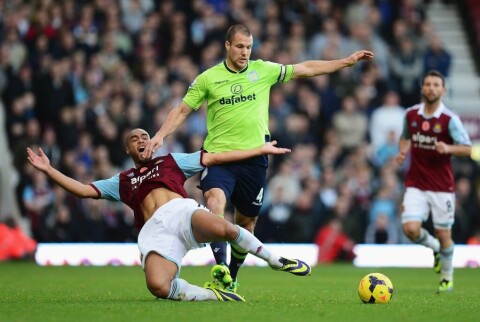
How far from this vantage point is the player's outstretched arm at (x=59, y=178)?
11.5m

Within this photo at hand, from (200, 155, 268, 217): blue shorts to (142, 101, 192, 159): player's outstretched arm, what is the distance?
601 mm

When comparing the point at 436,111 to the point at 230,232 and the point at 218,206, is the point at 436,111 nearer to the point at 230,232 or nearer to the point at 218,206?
the point at 218,206

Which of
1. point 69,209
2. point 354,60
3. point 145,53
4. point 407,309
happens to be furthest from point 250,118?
point 145,53

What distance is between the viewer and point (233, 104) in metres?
12.5

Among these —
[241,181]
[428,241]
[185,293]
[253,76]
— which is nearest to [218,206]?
[241,181]

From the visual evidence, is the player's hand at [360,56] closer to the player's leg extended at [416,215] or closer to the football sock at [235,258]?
the football sock at [235,258]

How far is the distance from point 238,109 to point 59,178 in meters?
2.12

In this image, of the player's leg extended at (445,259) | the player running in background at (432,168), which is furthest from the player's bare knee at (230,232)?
the player running in background at (432,168)

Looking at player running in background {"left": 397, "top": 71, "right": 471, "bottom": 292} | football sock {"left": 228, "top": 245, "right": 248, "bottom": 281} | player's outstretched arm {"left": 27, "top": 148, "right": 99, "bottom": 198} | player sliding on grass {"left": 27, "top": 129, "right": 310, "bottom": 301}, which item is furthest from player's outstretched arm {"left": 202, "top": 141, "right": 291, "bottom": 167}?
player running in background {"left": 397, "top": 71, "right": 471, "bottom": 292}

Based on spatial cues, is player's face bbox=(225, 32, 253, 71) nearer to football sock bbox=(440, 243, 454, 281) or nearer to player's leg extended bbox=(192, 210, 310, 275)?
player's leg extended bbox=(192, 210, 310, 275)

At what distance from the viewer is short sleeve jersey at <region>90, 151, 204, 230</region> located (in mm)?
11695

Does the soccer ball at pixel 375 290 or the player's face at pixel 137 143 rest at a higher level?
the player's face at pixel 137 143

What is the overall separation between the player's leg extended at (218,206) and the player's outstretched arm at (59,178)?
1.17 m

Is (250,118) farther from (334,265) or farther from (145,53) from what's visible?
(145,53)
